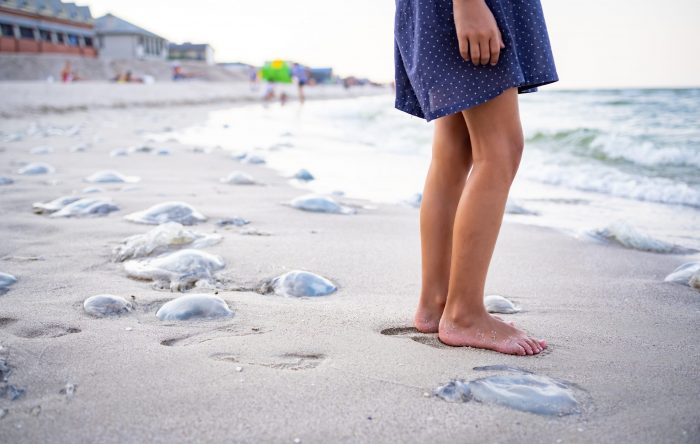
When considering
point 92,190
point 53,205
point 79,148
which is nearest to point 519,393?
point 53,205

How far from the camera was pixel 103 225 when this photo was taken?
9.14ft

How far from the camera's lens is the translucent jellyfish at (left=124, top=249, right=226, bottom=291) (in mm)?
2016

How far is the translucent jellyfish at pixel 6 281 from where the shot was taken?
71.8 inches

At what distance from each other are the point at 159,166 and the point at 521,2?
4.29 meters

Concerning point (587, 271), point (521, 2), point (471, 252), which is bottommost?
point (587, 271)

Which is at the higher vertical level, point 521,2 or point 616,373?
point 521,2

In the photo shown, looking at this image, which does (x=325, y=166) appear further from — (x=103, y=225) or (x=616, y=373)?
(x=616, y=373)

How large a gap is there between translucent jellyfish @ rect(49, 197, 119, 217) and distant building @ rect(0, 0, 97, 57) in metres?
40.7

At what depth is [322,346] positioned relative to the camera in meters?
1.49

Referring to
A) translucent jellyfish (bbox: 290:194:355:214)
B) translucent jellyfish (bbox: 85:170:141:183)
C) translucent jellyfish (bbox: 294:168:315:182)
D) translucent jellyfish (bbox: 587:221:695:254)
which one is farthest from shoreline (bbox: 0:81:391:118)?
translucent jellyfish (bbox: 587:221:695:254)

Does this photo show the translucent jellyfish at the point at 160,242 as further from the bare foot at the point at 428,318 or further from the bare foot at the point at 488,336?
the bare foot at the point at 488,336

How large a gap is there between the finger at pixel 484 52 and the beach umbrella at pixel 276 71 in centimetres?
5531

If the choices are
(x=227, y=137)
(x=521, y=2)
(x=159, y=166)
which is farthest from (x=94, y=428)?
(x=227, y=137)

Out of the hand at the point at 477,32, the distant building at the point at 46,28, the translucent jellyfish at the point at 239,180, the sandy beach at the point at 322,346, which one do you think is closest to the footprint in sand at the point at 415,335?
the sandy beach at the point at 322,346
